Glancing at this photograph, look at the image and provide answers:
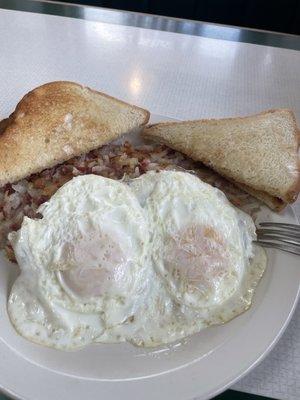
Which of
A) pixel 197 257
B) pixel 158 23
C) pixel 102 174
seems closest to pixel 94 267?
pixel 197 257

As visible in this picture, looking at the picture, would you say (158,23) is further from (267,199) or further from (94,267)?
(94,267)

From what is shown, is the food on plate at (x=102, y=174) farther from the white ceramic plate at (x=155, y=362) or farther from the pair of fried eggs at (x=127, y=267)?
the white ceramic plate at (x=155, y=362)

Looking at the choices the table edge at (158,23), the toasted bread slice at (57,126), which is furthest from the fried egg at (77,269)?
the table edge at (158,23)

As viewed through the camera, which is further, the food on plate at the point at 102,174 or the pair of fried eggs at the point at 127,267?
the food on plate at the point at 102,174

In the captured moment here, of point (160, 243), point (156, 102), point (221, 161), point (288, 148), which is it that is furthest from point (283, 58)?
point (160, 243)

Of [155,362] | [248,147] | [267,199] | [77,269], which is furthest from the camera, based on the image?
[248,147]

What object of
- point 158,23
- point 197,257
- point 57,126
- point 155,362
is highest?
point 158,23

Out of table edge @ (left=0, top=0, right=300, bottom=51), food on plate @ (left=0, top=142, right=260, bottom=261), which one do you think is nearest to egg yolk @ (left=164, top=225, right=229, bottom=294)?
food on plate @ (left=0, top=142, right=260, bottom=261)
